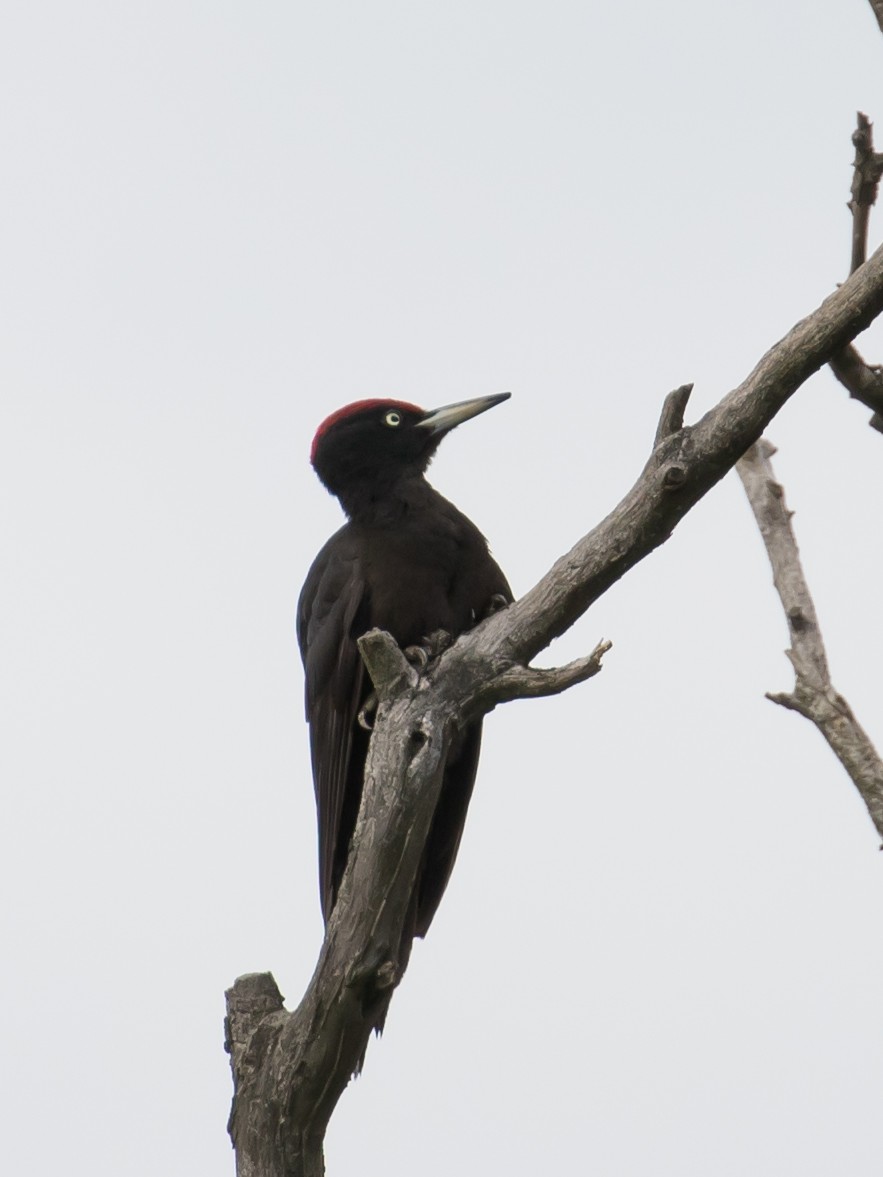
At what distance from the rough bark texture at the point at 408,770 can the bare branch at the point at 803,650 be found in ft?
3.11

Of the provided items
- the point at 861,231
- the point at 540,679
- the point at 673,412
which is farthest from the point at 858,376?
the point at 540,679

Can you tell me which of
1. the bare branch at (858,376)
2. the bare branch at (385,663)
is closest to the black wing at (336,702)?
the bare branch at (385,663)

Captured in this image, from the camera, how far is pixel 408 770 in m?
3.69

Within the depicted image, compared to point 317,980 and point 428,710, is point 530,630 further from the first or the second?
point 317,980

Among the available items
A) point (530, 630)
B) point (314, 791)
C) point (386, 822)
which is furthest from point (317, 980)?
point (314, 791)

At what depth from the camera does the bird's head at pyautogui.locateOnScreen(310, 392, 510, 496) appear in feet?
18.4

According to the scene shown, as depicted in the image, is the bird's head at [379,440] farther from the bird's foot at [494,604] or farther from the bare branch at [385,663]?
the bare branch at [385,663]

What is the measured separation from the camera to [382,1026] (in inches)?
164

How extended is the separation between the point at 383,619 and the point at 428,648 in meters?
0.21

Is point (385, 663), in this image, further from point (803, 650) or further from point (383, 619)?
point (803, 650)

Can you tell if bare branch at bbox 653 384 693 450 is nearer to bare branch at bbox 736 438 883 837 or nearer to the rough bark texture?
the rough bark texture

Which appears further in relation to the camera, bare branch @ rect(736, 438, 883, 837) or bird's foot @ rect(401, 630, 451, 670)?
bird's foot @ rect(401, 630, 451, 670)

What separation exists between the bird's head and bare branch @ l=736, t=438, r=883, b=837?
1.25 meters

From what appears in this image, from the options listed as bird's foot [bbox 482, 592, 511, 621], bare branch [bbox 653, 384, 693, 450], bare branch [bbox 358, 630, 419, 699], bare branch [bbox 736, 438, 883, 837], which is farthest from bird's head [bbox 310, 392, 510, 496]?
bare branch [bbox 653, 384, 693, 450]
